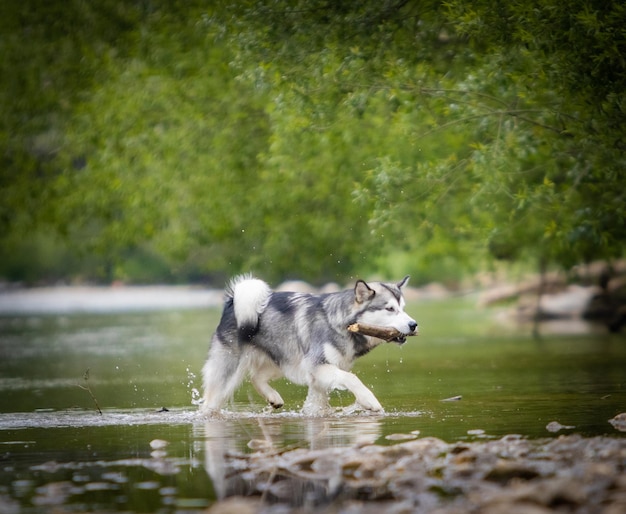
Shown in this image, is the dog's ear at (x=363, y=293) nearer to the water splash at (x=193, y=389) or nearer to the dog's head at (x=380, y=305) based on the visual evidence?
the dog's head at (x=380, y=305)

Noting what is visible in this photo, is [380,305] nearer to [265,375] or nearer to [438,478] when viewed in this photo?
[265,375]

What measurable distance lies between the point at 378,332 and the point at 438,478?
14.5 ft

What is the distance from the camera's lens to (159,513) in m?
7.12

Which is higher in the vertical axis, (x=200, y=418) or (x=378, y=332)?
(x=378, y=332)

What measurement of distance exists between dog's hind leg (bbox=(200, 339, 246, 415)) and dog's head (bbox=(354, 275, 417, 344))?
1.56m

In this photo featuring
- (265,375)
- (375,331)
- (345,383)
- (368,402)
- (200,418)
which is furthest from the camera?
(265,375)

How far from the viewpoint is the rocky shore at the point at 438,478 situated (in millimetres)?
6723

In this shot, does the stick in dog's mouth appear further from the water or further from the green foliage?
the green foliage

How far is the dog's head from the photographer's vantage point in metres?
12.0

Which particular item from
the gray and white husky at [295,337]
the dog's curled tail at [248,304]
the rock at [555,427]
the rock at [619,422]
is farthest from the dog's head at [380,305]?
the rock at [619,422]

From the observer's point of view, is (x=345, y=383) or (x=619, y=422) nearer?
(x=619, y=422)

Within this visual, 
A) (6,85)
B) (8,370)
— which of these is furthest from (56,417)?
(6,85)

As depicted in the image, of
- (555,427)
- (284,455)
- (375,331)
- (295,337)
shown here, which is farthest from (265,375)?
(284,455)

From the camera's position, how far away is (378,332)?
12070 millimetres
